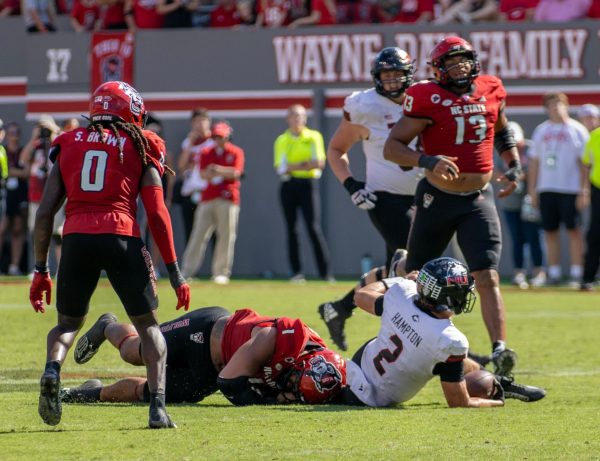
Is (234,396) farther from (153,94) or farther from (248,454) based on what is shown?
(153,94)

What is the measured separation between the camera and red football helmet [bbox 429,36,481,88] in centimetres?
827

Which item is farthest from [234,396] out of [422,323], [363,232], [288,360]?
[363,232]

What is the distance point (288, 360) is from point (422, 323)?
792 millimetres

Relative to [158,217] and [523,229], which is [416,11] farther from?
[158,217]

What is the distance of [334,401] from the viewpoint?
7.40 metres

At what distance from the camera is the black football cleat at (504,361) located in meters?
7.80

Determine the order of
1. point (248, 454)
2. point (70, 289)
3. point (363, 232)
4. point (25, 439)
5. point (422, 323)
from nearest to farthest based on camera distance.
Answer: point (248, 454), point (25, 439), point (70, 289), point (422, 323), point (363, 232)

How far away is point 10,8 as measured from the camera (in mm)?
20516

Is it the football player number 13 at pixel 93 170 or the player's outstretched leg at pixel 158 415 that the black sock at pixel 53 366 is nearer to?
the player's outstretched leg at pixel 158 415

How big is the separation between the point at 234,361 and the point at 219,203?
400 inches

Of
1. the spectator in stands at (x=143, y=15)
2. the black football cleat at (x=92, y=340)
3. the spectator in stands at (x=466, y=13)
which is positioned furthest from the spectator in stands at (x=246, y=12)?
the black football cleat at (x=92, y=340)

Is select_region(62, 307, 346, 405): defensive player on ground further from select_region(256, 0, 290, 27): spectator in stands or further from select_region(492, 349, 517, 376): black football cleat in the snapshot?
select_region(256, 0, 290, 27): spectator in stands

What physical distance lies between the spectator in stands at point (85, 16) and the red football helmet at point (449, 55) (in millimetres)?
12305

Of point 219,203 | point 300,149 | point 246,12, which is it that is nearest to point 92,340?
point 219,203
